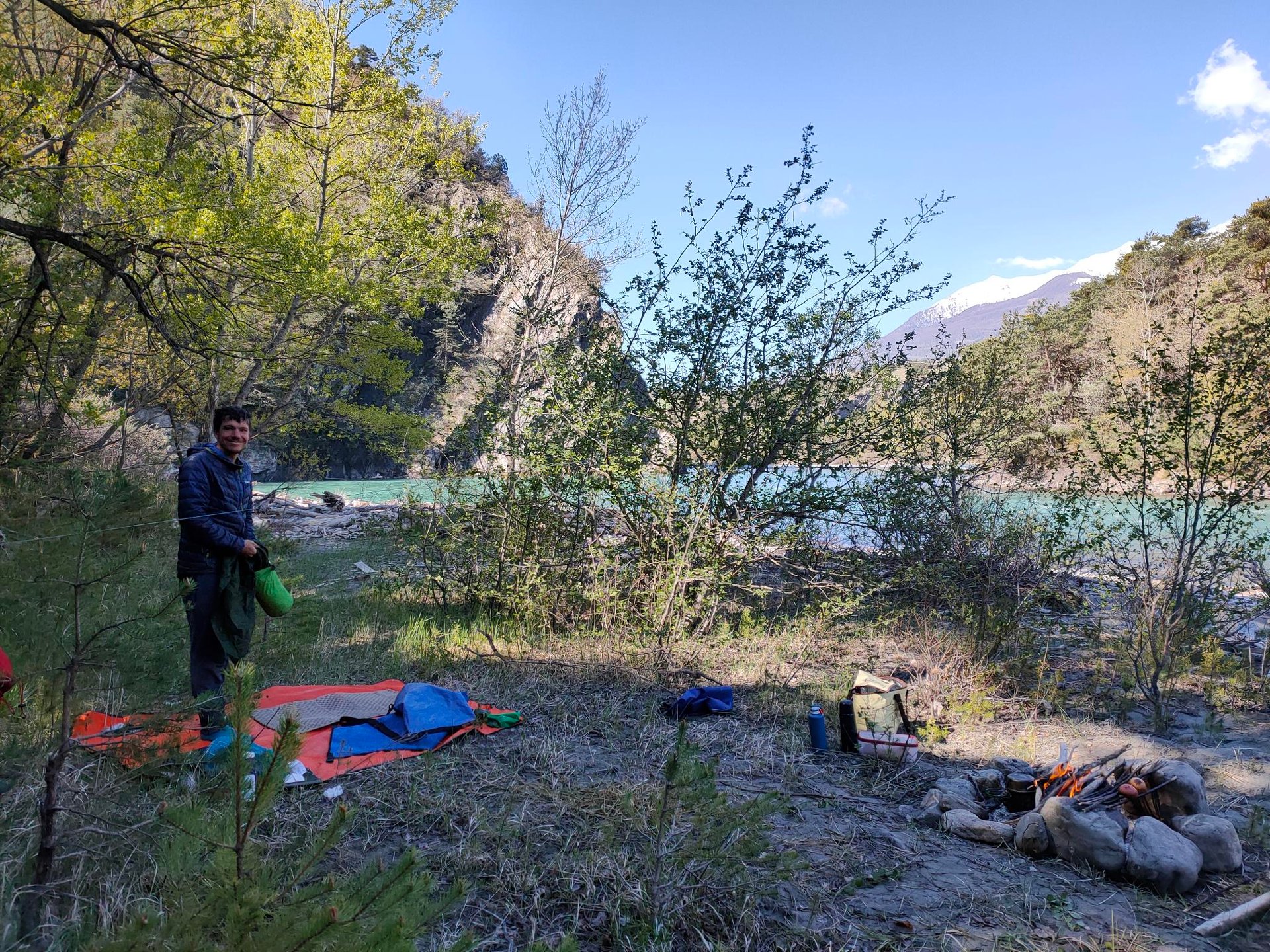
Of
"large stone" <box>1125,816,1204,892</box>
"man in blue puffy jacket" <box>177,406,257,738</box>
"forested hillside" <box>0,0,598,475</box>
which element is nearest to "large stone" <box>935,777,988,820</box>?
"large stone" <box>1125,816,1204,892</box>

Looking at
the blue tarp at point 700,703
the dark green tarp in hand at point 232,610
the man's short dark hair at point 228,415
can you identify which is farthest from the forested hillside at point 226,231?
the blue tarp at point 700,703

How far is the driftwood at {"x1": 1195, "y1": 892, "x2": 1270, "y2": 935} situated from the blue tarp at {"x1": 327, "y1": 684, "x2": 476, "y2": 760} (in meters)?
3.47

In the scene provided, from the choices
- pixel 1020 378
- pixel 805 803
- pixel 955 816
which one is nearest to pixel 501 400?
pixel 805 803

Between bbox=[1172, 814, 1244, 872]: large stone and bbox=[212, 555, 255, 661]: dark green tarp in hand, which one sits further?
bbox=[212, 555, 255, 661]: dark green tarp in hand

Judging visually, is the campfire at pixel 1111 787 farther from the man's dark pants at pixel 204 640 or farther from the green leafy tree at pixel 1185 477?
the man's dark pants at pixel 204 640

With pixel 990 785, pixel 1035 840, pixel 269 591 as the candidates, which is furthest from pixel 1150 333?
pixel 269 591

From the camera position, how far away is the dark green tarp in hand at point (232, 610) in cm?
359

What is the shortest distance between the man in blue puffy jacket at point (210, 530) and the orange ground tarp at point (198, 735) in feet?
1.07

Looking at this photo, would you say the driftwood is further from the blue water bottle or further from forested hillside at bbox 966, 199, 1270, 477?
forested hillside at bbox 966, 199, 1270, 477

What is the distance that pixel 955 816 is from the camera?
342 cm

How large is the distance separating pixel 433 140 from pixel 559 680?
9.43 metres

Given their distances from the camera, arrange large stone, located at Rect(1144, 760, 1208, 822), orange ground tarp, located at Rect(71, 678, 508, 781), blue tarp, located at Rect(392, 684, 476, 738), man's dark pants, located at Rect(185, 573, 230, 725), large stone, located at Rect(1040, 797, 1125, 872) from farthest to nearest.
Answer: blue tarp, located at Rect(392, 684, 476, 738), man's dark pants, located at Rect(185, 573, 230, 725), large stone, located at Rect(1144, 760, 1208, 822), large stone, located at Rect(1040, 797, 1125, 872), orange ground tarp, located at Rect(71, 678, 508, 781)

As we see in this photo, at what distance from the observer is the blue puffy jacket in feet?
11.4

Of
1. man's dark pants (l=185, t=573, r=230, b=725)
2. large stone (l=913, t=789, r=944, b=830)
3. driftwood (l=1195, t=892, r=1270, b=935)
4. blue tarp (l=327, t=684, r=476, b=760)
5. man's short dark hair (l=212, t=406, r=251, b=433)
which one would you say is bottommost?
large stone (l=913, t=789, r=944, b=830)
